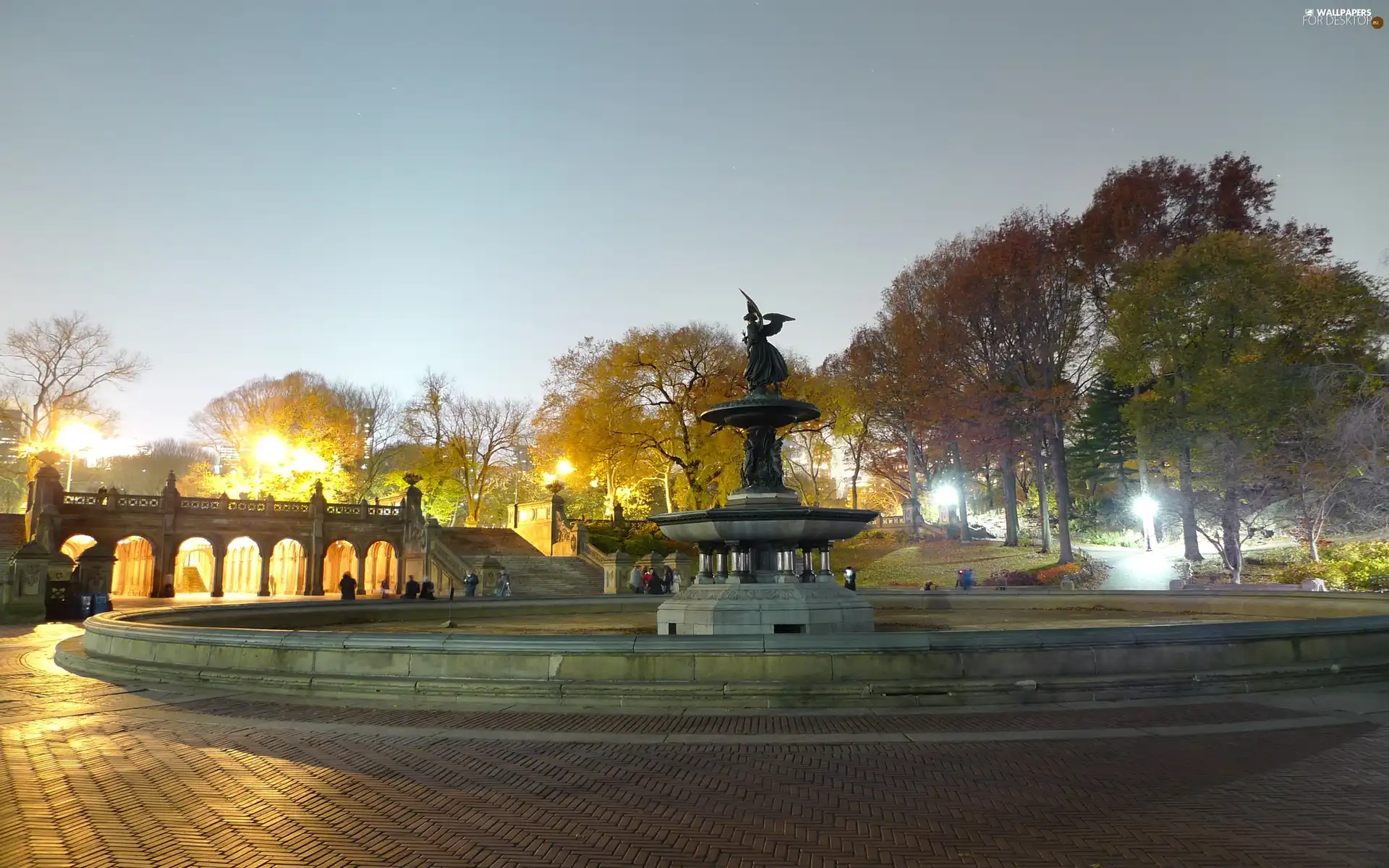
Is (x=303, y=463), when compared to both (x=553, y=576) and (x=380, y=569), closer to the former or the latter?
(x=380, y=569)

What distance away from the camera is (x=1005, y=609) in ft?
77.8

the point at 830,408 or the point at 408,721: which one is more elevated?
the point at 830,408

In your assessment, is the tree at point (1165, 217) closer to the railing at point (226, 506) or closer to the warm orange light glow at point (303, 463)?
the railing at point (226, 506)

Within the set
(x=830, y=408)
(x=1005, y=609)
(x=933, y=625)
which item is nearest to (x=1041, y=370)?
(x=830, y=408)

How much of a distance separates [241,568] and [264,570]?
12.5 m

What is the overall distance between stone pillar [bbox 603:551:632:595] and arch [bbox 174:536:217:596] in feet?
104

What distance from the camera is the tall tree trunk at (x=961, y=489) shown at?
1987 inches

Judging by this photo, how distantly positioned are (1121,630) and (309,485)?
2414 inches

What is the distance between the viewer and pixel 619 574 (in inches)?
1377

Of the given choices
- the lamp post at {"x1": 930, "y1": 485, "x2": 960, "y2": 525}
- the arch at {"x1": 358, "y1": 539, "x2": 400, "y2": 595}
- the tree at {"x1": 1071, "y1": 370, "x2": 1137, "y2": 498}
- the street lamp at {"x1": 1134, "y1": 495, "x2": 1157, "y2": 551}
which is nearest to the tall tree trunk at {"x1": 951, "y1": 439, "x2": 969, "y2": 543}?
the lamp post at {"x1": 930, "y1": 485, "x2": 960, "y2": 525}

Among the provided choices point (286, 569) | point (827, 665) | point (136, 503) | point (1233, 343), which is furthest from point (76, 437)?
point (1233, 343)

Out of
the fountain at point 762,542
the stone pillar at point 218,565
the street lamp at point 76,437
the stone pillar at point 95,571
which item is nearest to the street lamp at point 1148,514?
the fountain at point 762,542

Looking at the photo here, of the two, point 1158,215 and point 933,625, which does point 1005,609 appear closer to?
point 933,625

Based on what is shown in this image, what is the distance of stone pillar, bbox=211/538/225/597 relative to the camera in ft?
143
